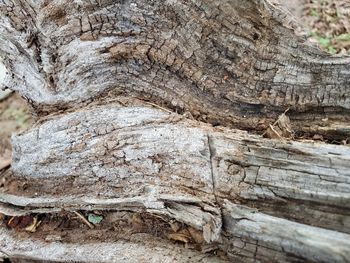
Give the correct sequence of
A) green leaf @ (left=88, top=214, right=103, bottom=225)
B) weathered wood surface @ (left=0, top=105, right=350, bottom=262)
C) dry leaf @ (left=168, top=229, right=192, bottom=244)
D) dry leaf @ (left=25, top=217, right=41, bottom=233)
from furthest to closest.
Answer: dry leaf @ (left=25, top=217, right=41, bottom=233)
green leaf @ (left=88, top=214, right=103, bottom=225)
dry leaf @ (left=168, top=229, right=192, bottom=244)
weathered wood surface @ (left=0, top=105, right=350, bottom=262)

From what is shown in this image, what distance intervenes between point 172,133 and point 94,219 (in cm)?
72

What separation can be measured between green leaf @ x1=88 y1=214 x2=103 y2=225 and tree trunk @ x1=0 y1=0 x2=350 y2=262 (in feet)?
0.08

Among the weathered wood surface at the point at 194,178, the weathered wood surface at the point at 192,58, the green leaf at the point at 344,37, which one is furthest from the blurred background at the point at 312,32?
the weathered wood surface at the point at 192,58

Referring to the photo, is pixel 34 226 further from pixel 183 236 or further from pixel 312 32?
pixel 312 32

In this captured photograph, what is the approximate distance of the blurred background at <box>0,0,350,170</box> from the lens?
5.11 m

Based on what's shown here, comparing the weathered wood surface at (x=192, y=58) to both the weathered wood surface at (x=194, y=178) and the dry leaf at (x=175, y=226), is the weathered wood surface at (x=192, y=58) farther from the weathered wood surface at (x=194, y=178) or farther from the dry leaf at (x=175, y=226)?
the dry leaf at (x=175, y=226)

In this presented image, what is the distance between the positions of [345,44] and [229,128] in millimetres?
3003

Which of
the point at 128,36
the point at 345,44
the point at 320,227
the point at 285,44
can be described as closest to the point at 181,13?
the point at 128,36

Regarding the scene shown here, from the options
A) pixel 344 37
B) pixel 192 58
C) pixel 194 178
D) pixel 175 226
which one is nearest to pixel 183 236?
pixel 175 226

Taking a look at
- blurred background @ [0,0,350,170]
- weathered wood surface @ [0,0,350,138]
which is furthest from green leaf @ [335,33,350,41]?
weathered wood surface @ [0,0,350,138]

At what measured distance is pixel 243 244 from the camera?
7.29 feet

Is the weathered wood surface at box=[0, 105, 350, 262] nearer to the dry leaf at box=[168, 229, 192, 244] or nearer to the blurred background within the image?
the dry leaf at box=[168, 229, 192, 244]

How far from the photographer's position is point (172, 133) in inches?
102

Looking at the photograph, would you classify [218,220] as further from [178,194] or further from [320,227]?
[320,227]
